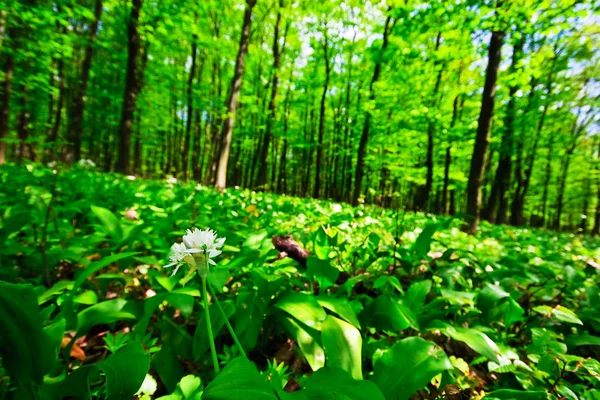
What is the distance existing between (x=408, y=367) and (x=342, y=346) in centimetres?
23

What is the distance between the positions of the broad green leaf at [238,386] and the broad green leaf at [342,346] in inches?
13.4

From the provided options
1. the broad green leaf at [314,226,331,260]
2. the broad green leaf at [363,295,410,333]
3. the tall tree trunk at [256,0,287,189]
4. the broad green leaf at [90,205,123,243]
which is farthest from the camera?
the tall tree trunk at [256,0,287,189]

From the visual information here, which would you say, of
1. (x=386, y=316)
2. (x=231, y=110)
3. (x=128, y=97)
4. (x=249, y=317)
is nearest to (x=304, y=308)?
(x=249, y=317)

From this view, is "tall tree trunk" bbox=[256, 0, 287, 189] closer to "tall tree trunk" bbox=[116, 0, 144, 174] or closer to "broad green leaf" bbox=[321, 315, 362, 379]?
"tall tree trunk" bbox=[116, 0, 144, 174]

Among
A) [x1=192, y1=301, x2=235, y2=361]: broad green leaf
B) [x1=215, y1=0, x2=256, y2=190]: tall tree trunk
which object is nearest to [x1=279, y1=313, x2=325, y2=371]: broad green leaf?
[x1=192, y1=301, x2=235, y2=361]: broad green leaf

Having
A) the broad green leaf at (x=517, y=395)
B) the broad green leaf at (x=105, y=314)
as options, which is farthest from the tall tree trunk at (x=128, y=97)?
the broad green leaf at (x=517, y=395)

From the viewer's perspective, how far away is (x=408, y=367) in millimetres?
944

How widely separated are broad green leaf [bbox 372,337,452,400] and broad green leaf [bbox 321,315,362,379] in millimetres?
93

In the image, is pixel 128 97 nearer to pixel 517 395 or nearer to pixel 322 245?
pixel 322 245

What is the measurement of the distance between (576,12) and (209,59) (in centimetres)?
1851

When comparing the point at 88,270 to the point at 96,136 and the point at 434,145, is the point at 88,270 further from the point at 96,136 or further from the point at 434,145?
the point at 96,136

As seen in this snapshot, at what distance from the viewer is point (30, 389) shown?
77 centimetres

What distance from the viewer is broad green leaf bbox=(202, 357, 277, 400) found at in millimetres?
580

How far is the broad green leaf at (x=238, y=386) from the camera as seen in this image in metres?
0.58
